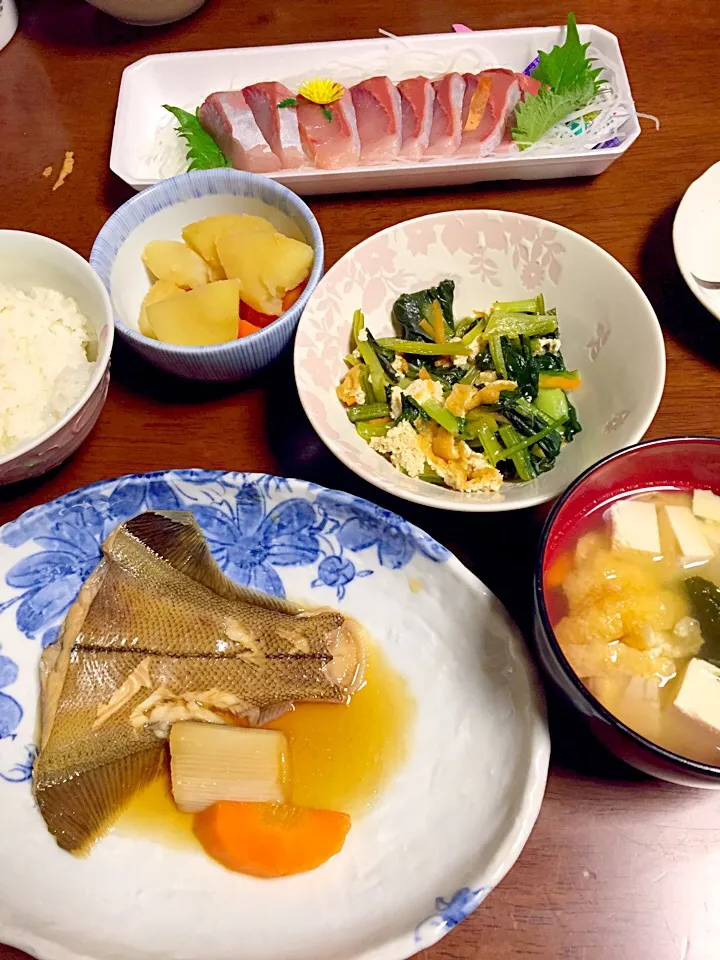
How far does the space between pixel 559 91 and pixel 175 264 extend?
109cm

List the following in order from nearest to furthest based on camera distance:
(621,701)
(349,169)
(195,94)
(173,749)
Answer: (621,701)
(173,749)
(349,169)
(195,94)

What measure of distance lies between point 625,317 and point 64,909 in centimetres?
134

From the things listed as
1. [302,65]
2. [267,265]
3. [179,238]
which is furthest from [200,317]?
[302,65]

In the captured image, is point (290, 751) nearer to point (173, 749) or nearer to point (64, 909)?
point (173, 749)

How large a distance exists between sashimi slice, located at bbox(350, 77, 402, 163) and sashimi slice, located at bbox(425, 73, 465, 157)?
0.09 metres

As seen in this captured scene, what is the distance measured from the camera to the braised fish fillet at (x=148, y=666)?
1.12 m

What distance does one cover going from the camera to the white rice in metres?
1.27

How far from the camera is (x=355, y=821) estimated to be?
108 cm

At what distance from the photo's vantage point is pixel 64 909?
1.02m

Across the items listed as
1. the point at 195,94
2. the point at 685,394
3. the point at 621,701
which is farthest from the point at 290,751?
the point at 195,94

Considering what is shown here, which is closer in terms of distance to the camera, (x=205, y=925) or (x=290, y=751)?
(x=205, y=925)

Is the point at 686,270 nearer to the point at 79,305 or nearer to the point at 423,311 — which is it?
the point at 423,311

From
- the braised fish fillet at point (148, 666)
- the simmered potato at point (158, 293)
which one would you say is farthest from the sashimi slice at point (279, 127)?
the braised fish fillet at point (148, 666)

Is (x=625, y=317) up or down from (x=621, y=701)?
up
